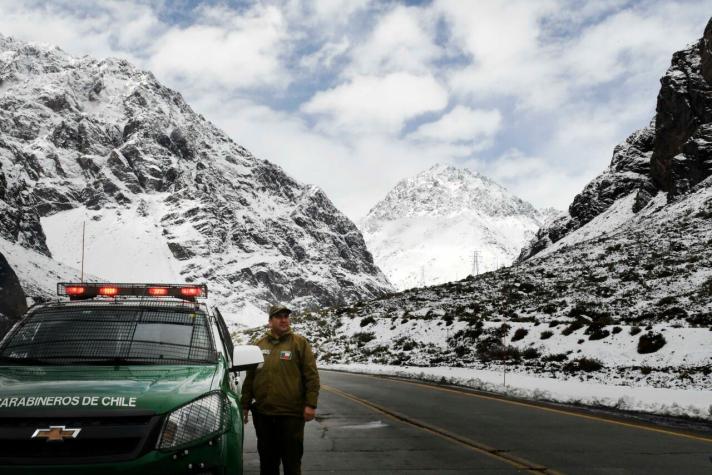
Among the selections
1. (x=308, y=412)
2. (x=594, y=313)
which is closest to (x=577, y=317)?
(x=594, y=313)

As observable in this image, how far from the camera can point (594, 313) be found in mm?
37312

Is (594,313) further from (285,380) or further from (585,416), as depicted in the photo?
(285,380)

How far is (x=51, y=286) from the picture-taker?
5787 inches

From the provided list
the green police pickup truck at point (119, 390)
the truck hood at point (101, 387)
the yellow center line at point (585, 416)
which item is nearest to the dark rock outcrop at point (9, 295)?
the yellow center line at point (585, 416)

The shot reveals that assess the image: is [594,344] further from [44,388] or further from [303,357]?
[44,388]

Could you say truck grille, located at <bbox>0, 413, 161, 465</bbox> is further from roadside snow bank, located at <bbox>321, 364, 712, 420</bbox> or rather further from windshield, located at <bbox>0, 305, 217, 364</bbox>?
roadside snow bank, located at <bbox>321, 364, 712, 420</bbox>

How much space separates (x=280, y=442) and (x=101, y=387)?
2.09m

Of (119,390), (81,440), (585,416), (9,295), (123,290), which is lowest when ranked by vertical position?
(585,416)

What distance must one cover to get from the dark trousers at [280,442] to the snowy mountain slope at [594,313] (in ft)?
48.8

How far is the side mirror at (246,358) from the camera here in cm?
573

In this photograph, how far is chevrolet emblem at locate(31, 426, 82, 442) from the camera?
415 cm

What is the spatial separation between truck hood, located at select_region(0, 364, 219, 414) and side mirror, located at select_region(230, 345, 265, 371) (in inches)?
17.5

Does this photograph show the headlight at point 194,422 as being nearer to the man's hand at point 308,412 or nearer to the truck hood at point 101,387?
the truck hood at point 101,387

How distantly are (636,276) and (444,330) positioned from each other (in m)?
17.1
